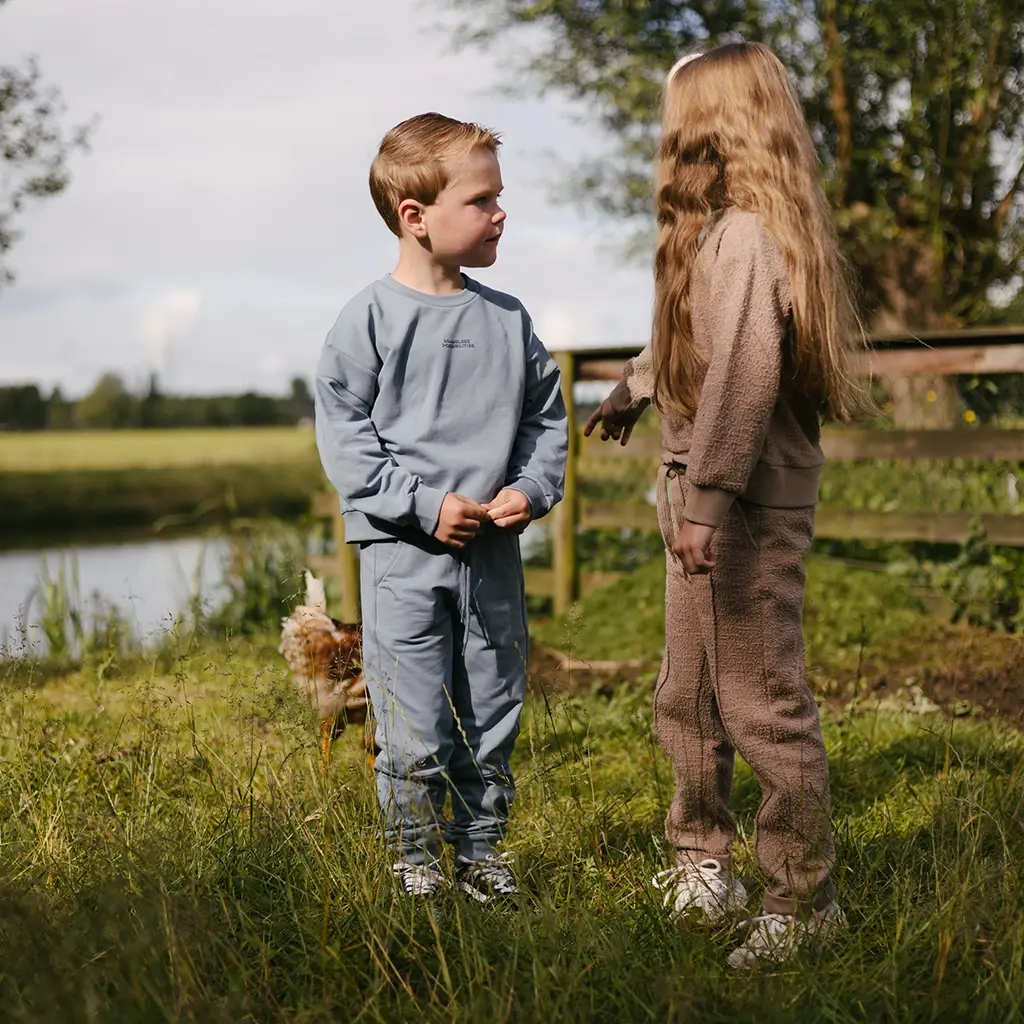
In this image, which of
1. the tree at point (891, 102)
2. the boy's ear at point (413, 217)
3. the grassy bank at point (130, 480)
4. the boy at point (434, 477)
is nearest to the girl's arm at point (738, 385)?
the boy at point (434, 477)

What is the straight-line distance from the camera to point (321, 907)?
237 cm

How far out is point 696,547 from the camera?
231 cm

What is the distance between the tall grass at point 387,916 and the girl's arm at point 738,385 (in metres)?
0.74

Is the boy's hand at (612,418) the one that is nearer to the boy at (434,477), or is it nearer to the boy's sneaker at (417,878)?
the boy at (434,477)

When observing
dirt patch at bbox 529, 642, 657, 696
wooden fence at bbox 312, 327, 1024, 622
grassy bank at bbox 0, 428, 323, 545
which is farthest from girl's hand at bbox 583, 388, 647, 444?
grassy bank at bbox 0, 428, 323, 545

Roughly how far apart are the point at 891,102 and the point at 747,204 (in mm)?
9927

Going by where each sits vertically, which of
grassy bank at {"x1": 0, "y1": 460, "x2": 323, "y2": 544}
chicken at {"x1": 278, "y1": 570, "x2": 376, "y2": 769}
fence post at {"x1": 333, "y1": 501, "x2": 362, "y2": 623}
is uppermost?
chicken at {"x1": 278, "y1": 570, "x2": 376, "y2": 769}

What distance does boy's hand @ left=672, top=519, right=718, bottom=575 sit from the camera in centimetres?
231

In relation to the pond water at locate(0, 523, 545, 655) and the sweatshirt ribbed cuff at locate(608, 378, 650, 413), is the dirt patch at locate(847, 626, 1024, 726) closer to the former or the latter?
the pond water at locate(0, 523, 545, 655)

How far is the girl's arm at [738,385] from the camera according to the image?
2.32 m

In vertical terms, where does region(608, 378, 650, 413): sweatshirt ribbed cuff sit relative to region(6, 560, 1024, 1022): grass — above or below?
above

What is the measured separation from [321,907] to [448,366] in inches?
45.0

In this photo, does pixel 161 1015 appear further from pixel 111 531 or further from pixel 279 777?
pixel 111 531

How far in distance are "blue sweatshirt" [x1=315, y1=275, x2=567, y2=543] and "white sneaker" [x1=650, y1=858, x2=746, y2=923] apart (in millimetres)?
810
